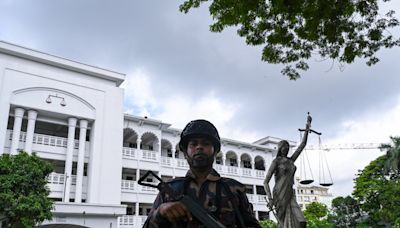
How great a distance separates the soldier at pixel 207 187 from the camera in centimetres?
191

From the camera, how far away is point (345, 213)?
91.5 feet

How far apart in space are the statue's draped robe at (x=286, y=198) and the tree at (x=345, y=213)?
23623 mm

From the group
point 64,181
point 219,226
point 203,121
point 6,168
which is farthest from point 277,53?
point 64,181

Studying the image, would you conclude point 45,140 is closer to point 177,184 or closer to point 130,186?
point 130,186

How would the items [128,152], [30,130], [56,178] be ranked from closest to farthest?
1. [30,130]
2. [56,178]
3. [128,152]

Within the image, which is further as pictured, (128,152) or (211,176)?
(128,152)

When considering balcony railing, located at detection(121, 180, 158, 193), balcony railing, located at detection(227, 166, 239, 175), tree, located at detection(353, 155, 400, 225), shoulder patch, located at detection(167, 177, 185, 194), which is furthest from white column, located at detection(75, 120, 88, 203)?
shoulder patch, located at detection(167, 177, 185, 194)

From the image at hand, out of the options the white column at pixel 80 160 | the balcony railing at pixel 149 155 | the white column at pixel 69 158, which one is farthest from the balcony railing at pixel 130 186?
the white column at pixel 69 158

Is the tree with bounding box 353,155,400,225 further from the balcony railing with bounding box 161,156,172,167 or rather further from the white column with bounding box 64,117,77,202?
the white column with bounding box 64,117,77,202

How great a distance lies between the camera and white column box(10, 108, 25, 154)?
18.2 metres

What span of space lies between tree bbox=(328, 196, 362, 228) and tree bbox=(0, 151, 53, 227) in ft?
71.4

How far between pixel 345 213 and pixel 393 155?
5.68m

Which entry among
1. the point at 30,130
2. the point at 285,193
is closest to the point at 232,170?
the point at 30,130

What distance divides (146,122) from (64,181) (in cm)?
698
